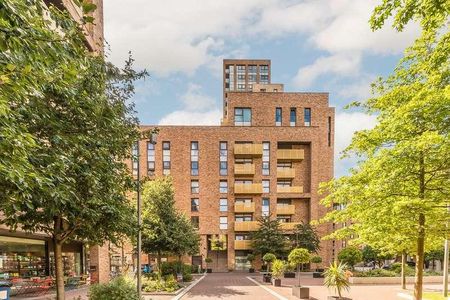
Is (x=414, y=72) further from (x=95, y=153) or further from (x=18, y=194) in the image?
(x=18, y=194)

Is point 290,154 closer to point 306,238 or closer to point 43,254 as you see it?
point 306,238

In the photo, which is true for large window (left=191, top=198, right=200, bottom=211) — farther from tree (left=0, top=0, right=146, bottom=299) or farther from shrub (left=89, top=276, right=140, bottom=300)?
tree (left=0, top=0, right=146, bottom=299)

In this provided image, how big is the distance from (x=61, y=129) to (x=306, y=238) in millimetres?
40772

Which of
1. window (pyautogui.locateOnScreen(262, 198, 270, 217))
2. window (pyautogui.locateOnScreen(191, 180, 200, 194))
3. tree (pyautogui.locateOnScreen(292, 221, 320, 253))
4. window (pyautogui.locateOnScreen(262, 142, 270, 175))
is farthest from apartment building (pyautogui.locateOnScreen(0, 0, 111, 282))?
window (pyautogui.locateOnScreen(262, 142, 270, 175))

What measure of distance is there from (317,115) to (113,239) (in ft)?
143

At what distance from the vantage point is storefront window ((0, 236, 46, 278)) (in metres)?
18.5

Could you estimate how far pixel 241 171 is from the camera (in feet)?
157

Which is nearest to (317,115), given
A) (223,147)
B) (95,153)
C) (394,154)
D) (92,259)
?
(223,147)

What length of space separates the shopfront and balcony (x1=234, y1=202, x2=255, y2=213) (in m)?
24.6

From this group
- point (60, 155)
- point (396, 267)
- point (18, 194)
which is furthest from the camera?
point (396, 267)

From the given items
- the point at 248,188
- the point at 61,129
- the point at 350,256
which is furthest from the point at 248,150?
the point at 61,129

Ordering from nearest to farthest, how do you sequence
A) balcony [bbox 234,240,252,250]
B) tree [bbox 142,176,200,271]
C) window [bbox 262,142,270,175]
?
tree [bbox 142,176,200,271], balcony [bbox 234,240,252,250], window [bbox 262,142,270,175]

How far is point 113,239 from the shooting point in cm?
1103

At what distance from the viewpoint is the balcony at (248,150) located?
1875 inches
